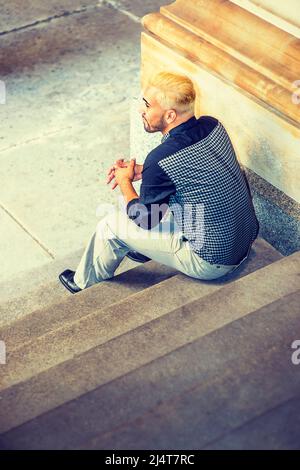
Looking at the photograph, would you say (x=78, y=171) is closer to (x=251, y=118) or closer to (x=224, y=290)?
(x=251, y=118)

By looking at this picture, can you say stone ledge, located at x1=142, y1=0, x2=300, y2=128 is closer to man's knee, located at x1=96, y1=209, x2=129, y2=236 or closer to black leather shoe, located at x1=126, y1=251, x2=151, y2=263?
man's knee, located at x1=96, y1=209, x2=129, y2=236

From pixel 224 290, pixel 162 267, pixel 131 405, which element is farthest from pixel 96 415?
pixel 162 267

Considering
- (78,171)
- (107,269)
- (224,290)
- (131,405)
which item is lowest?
(78,171)

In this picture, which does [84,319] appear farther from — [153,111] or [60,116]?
[60,116]

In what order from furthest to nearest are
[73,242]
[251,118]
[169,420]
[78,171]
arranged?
[78,171] < [73,242] < [251,118] < [169,420]

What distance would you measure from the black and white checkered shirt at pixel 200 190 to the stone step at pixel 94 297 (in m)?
0.29

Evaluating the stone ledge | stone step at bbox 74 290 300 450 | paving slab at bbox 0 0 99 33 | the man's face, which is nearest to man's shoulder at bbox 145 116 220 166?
the man's face

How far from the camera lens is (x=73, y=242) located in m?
5.55

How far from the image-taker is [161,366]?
3.35 meters

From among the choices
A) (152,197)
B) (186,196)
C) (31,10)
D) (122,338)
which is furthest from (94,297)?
(31,10)

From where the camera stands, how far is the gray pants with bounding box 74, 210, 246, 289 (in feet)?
14.6

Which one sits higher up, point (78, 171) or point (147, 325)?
point (147, 325)

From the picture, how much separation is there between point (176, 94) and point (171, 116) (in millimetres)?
115
